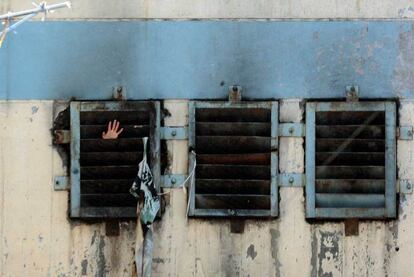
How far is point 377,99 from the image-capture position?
5645 mm

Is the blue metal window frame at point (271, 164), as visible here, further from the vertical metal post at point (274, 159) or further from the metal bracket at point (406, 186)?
the metal bracket at point (406, 186)

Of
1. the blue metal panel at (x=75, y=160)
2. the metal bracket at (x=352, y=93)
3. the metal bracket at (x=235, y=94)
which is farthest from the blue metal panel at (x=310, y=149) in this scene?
the blue metal panel at (x=75, y=160)

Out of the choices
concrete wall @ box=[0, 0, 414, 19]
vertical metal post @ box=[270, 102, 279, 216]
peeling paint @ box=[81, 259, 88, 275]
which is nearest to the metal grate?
peeling paint @ box=[81, 259, 88, 275]

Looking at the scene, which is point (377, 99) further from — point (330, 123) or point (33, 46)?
point (33, 46)

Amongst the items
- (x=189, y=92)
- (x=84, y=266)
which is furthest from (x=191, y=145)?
(x=84, y=266)

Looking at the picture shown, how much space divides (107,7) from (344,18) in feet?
5.80

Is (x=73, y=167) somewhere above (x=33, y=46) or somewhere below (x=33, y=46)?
below

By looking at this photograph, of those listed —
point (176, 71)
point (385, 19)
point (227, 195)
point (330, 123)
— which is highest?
point (385, 19)

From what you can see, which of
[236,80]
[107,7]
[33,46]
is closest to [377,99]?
[236,80]

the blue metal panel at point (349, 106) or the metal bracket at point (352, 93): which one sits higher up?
the metal bracket at point (352, 93)

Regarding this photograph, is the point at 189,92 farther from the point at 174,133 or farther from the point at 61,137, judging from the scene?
the point at 61,137

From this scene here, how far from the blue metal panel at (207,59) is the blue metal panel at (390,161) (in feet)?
0.53

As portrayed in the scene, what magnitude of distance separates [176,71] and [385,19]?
1597 millimetres

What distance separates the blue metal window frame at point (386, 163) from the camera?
219 inches
